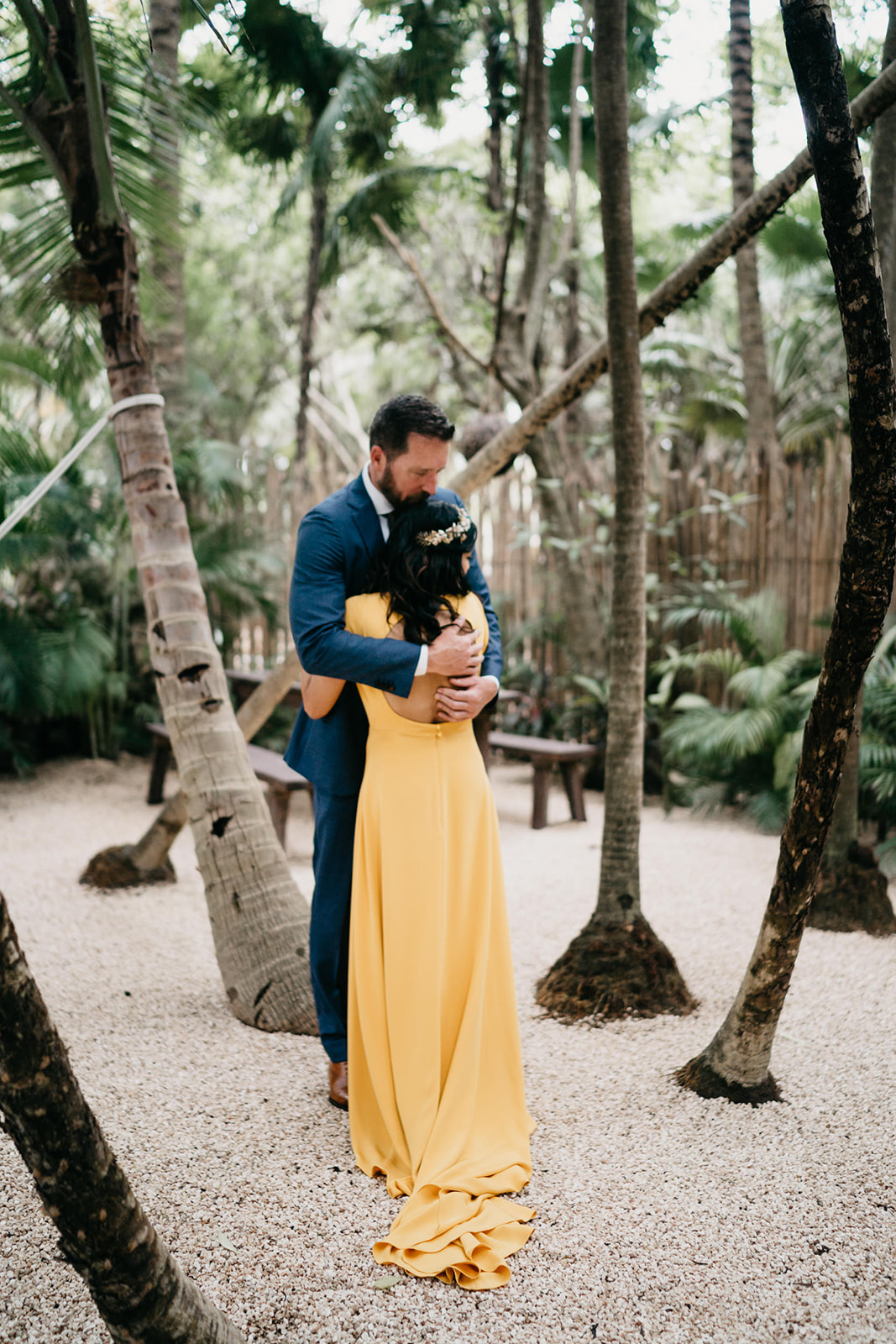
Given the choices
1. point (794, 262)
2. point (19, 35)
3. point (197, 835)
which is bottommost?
point (197, 835)

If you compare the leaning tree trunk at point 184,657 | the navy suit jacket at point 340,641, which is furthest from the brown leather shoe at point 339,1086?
the navy suit jacket at point 340,641

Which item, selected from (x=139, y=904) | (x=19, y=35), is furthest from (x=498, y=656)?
(x=19, y=35)

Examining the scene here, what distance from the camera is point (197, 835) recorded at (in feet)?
11.6

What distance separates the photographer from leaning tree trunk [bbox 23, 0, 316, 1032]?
334 cm

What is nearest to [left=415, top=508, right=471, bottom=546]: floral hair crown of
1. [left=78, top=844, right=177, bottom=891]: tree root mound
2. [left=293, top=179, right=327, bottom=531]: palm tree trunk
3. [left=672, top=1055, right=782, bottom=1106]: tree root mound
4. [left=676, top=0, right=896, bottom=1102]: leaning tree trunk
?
[left=676, top=0, right=896, bottom=1102]: leaning tree trunk

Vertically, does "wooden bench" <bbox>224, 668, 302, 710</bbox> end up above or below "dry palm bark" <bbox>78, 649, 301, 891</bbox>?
above

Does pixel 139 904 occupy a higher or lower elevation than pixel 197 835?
lower

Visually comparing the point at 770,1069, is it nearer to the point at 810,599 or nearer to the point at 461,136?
the point at 810,599

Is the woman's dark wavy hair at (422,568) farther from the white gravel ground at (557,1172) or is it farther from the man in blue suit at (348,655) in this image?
the white gravel ground at (557,1172)

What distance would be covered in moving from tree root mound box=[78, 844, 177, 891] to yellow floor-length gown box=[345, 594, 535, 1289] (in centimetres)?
293

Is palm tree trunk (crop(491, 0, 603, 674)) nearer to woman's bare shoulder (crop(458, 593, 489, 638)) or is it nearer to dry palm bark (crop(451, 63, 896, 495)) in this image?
dry palm bark (crop(451, 63, 896, 495))

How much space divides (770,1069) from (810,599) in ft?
16.0

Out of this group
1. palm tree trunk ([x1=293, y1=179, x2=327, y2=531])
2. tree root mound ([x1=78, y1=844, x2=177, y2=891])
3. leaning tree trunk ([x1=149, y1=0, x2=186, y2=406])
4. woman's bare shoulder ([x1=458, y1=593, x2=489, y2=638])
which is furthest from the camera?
palm tree trunk ([x1=293, y1=179, x2=327, y2=531])

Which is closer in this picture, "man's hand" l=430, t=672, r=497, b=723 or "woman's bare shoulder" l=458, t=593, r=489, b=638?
"man's hand" l=430, t=672, r=497, b=723
